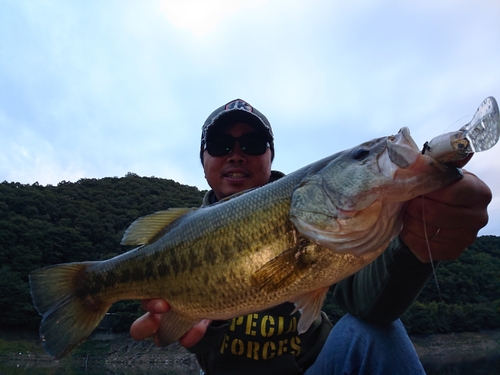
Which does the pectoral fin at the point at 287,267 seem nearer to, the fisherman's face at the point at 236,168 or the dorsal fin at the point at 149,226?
the dorsal fin at the point at 149,226

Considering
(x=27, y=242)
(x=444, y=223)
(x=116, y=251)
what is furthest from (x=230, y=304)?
(x=27, y=242)

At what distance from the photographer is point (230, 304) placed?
238 cm

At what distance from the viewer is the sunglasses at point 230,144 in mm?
A: 4633

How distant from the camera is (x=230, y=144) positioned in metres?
4.66

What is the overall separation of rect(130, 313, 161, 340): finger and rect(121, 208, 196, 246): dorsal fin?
0.58 m

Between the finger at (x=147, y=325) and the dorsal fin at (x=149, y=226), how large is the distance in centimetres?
58

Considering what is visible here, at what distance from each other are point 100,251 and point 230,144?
44370 mm

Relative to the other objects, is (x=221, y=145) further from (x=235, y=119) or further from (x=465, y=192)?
(x=465, y=192)

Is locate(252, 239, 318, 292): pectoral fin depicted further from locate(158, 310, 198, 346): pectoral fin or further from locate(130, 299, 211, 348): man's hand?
locate(130, 299, 211, 348): man's hand

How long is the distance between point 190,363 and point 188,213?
37.2 metres

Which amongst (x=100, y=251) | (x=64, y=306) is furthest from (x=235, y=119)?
(x=100, y=251)

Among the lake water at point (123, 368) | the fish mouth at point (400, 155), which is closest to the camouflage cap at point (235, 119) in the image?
the fish mouth at point (400, 155)

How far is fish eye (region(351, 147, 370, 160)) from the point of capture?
2125 mm

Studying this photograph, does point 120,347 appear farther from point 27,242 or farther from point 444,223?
point 444,223
